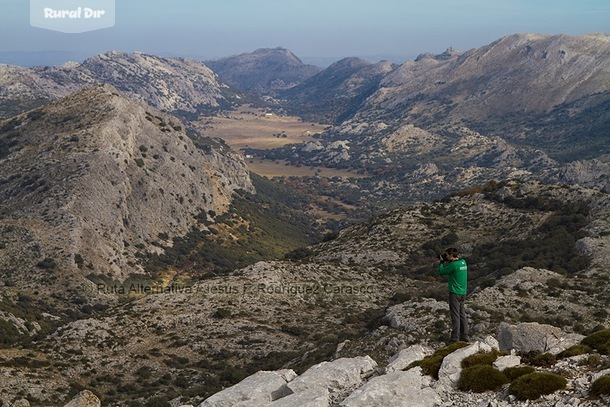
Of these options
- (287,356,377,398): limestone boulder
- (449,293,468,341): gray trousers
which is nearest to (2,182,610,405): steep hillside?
(449,293,468,341): gray trousers

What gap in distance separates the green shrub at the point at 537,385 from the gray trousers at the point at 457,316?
977 centimetres

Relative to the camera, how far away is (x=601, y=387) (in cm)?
1905

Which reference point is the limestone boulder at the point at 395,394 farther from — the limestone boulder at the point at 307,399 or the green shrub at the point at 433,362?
the limestone boulder at the point at 307,399

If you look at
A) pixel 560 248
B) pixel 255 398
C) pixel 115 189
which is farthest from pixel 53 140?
pixel 255 398

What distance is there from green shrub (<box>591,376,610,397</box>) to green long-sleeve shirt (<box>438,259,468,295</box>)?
35.8ft

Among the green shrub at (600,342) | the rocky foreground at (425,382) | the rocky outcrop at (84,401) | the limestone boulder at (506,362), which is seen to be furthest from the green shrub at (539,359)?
the rocky outcrop at (84,401)

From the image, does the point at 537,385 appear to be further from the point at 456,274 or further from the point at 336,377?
the point at 456,274

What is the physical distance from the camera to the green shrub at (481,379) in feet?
72.0

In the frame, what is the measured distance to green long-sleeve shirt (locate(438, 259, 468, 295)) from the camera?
98.5 feet

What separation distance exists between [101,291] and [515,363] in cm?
10705

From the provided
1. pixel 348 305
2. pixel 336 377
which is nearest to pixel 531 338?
pixel 336 377

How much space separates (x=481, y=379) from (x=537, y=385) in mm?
2407

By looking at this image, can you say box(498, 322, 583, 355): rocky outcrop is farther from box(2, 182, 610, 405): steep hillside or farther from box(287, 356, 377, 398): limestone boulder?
box(2, 182, 610, 405): steep hillside

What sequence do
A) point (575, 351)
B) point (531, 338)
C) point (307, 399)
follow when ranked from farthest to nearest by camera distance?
point (531, 338) < point (575, 351) < point (307, 399)
